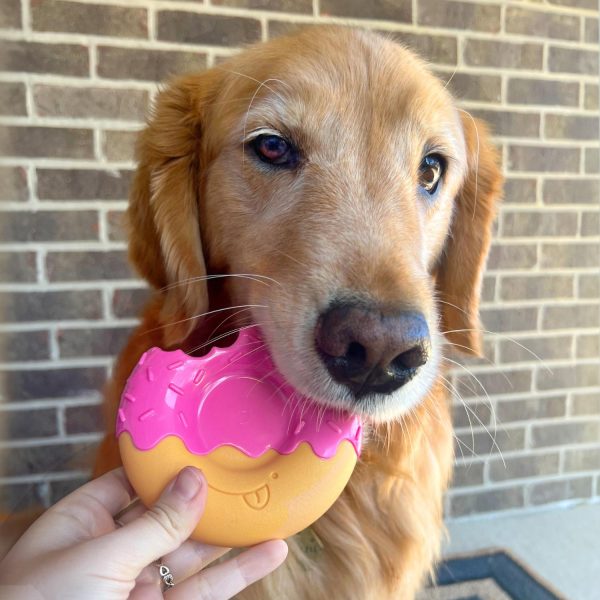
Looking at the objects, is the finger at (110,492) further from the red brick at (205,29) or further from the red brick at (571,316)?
the red brick at (571,316)

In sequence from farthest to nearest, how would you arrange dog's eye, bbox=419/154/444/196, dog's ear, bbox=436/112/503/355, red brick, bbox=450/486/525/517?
red brick, bbox=450/486/525/517
dog's ear, bbox=436/112/503/355
dog's eye, bbox=419/154/444/196

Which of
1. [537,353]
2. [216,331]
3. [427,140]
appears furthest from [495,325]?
[216,331]

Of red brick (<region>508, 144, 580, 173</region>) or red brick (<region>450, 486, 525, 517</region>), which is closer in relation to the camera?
red brick (<region>508, 144, 580, 173</region>)

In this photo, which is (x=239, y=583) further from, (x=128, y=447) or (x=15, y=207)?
(x=15, y=207)

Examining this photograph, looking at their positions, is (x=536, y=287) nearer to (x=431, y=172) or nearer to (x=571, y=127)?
(x=571, y=127)

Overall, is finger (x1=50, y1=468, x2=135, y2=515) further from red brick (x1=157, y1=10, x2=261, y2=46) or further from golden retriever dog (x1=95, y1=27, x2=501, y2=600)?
red brick (x1=157, y1=10, x2=261, y2=46)

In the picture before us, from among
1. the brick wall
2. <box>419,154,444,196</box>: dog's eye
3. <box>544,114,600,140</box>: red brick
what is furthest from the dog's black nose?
<box>544,114,600,140</box>: red brick

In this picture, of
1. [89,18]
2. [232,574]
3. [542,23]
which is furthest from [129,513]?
[542,23]
